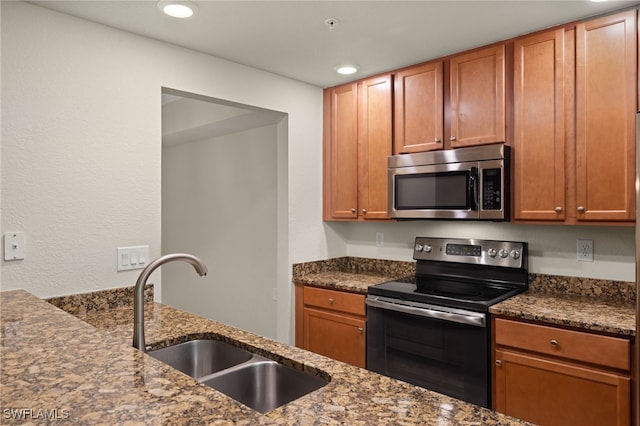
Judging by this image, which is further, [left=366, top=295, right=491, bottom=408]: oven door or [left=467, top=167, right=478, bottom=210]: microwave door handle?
[left=467, top=167, right=478, bottom=210]: microwave door handle

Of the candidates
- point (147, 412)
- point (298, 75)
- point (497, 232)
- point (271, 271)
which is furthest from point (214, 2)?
point (271, 271)

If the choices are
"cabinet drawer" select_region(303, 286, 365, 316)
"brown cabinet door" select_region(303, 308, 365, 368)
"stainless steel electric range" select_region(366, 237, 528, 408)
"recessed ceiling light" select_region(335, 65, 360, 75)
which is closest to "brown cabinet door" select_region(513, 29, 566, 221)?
"stainless steel electric range" select_region(366, 237, 528, 408)

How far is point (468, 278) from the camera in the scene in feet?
9.42

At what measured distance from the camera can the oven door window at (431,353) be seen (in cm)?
225

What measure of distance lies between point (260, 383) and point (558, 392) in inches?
58.1

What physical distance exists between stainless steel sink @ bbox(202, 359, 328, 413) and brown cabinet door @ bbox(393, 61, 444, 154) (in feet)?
6.29

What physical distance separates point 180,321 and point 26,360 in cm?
99

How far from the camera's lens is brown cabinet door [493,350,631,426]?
186 cm

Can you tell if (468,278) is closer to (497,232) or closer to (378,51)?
(497,232)

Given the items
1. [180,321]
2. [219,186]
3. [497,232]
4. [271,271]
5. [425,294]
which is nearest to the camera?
[180,321]

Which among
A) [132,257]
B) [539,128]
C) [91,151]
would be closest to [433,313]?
[539,128]

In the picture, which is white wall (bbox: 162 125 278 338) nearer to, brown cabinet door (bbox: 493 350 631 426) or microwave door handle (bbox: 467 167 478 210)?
microwave door handle (bbox: 467 167 478 210)

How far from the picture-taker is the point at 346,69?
9.68ft

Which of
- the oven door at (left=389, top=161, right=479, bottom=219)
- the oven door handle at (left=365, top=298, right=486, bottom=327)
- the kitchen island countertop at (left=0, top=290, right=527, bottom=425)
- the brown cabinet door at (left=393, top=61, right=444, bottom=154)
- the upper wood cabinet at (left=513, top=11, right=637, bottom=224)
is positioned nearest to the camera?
the kitchen island countertop at (left=0, top=290, right=527, bottom=425)
